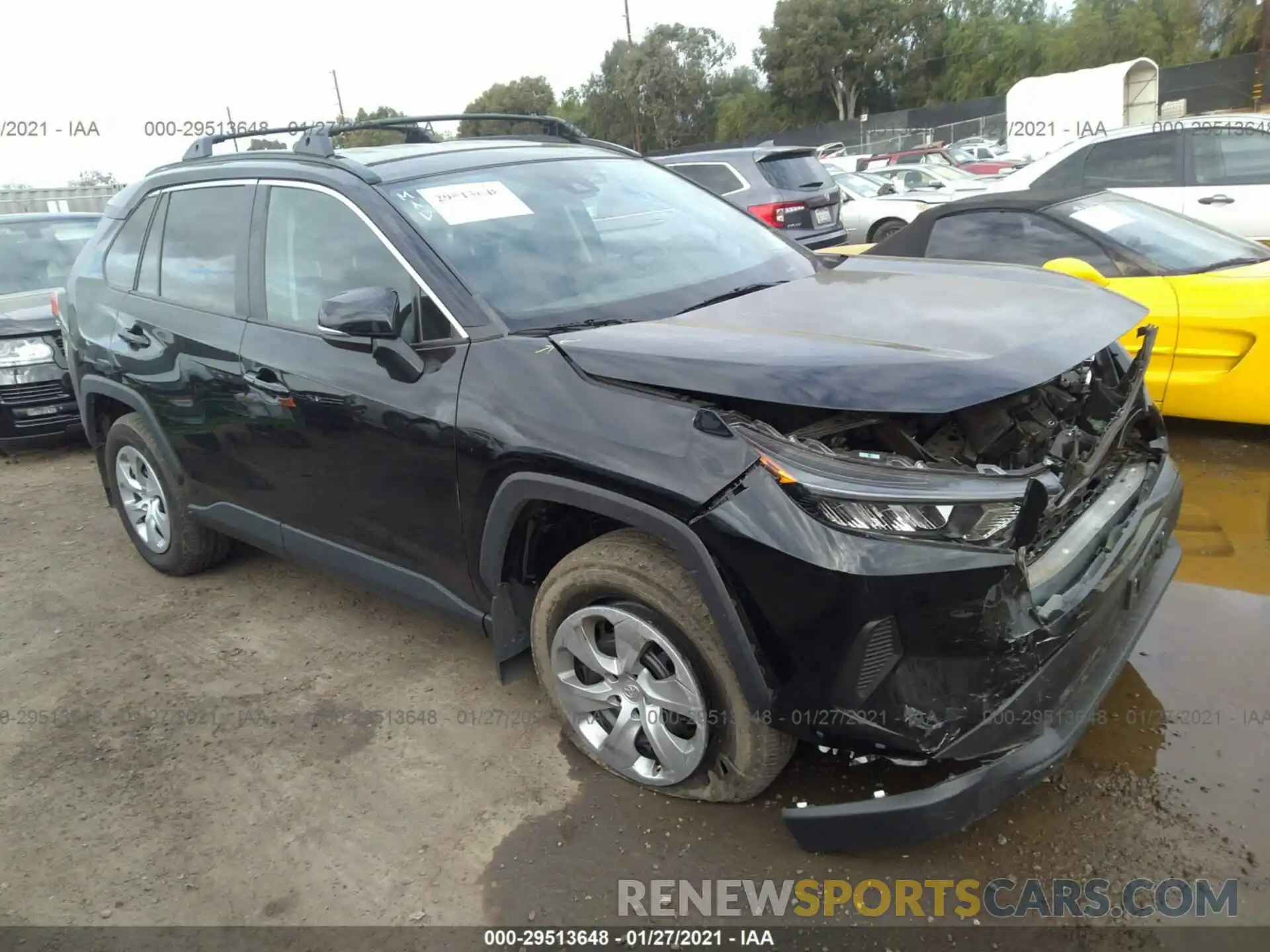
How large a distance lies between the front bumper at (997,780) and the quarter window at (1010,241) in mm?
3474

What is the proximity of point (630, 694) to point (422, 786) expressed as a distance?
0.82 meters

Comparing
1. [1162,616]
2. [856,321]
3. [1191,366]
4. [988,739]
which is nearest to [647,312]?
[856,321]

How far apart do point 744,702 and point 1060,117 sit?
28.8 meters

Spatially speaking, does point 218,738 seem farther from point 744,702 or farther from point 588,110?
point 588,110

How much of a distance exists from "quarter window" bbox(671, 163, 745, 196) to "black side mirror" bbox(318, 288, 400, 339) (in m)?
7.68

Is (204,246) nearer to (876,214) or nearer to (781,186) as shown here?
(781,186)

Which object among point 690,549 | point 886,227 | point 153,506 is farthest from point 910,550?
point 886,227

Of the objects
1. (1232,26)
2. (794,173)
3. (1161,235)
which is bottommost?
(1161,235)

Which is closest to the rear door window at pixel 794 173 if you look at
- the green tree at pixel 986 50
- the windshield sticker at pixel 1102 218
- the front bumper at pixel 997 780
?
the windshield sticker at pixel 1102 218

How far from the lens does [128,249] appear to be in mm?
4379

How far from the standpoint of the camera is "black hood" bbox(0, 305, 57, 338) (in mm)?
6664

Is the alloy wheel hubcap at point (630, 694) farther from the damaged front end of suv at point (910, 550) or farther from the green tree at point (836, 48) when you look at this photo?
the green tree at point (836, 48)

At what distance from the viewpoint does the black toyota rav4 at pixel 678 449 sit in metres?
2.18

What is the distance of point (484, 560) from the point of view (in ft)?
9.46
